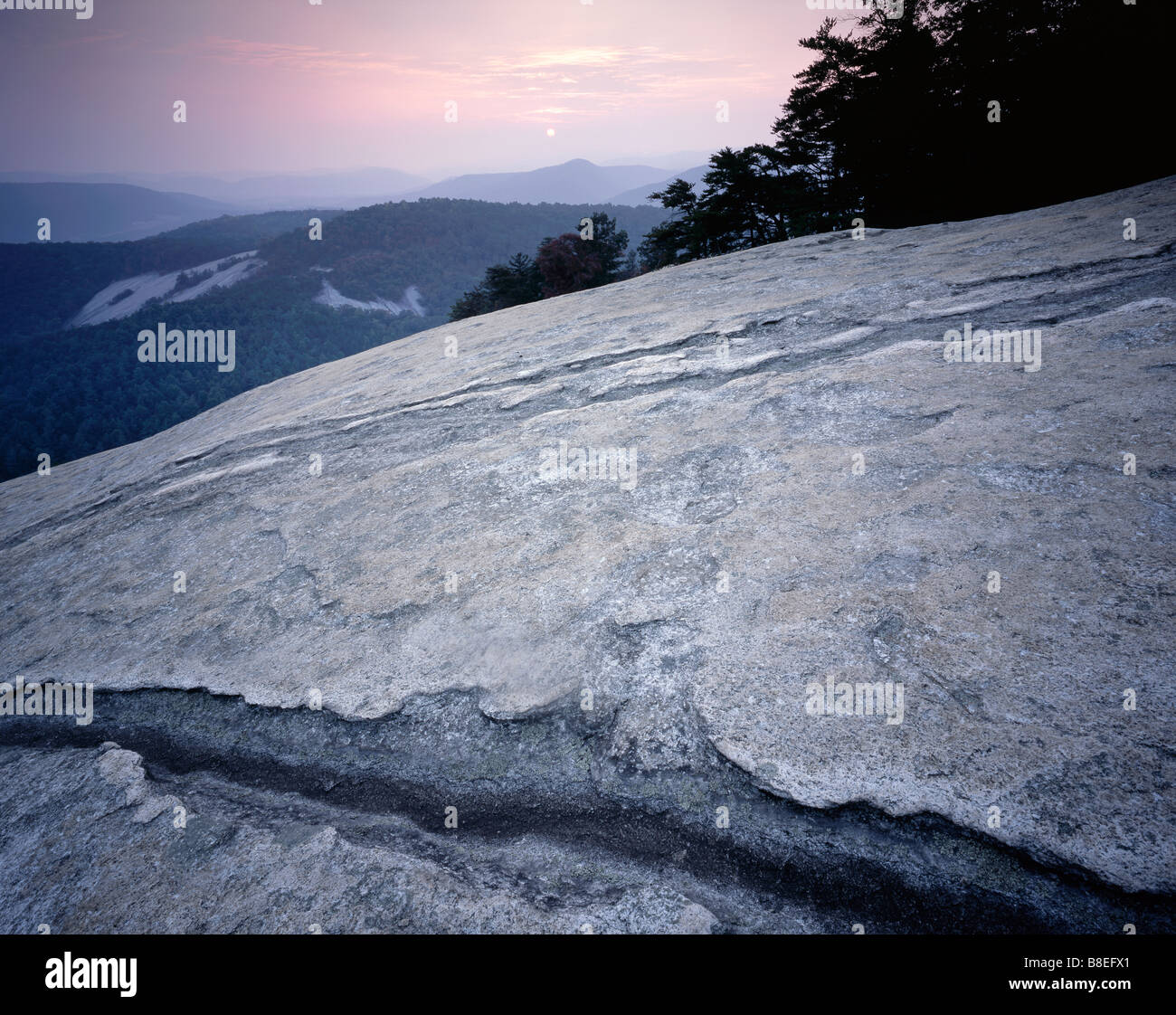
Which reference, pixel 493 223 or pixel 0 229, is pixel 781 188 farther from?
pixel 0 229

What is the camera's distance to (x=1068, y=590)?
6.16 feet

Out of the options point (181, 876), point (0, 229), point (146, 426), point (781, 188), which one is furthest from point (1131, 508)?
point (0, 229)

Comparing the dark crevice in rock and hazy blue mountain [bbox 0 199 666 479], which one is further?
hazy blue mountain [bbox 0 199 666 479]

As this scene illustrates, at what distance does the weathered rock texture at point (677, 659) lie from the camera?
152 centimetres
